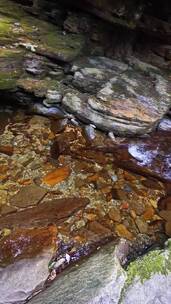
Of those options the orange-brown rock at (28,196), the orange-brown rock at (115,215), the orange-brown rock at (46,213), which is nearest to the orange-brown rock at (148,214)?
the orange-brown rock at (115,215)

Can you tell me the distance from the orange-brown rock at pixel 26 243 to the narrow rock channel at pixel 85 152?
0.01 meters

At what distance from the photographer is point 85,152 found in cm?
569

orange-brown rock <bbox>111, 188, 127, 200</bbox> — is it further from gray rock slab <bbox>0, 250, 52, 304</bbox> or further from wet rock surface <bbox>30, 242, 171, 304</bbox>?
gray rock slab <bbox>0, 250, 52, 304</bbox>

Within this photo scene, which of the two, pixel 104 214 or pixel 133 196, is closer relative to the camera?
pixel 104 214

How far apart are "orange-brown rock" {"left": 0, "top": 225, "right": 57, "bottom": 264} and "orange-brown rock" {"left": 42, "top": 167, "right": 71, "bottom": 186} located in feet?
2.79

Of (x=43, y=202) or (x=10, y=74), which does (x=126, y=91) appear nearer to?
(x=10, y=74)

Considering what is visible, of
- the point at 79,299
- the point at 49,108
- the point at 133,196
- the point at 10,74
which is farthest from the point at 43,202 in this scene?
the point at 10,74

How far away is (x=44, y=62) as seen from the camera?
6570 millimetres

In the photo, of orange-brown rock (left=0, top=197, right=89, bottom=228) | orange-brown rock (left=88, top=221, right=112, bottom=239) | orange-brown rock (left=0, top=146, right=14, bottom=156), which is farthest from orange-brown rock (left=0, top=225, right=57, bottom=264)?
orange-brown rock (left=0, top=146, right=14, bottom=156)

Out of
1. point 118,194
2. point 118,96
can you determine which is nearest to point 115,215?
point 118,194

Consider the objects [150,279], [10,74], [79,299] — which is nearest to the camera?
[79,299]

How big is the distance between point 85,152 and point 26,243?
2.02 metres

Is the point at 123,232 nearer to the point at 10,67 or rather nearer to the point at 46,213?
the point at 46,213

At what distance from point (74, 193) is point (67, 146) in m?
1.08
